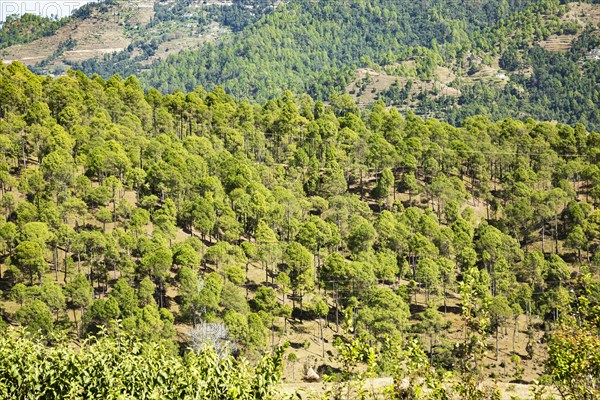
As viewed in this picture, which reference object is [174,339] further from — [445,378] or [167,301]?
[445,378]

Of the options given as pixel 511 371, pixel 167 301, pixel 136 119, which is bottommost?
pixel 511 371

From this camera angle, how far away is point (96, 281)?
255 feet

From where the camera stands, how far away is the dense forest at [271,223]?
238ft

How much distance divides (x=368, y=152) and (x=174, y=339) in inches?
2097

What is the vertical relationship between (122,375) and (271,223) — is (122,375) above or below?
above

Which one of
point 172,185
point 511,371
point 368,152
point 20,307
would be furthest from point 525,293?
point 20,307

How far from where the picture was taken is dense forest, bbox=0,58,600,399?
7262 cm

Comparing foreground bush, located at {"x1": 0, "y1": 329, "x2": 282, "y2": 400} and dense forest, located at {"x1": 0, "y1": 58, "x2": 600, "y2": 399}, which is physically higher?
foreground bush, located at {"x1": 0, "y1": 329, "x2": 282, "y2": 400}

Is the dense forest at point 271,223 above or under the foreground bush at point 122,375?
under

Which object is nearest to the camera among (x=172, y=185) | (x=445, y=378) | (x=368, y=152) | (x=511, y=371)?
(x=445, y=378)

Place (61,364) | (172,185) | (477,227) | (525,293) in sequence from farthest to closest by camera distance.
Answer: (477,227) < (172,185) < (525,293) < (61,364)

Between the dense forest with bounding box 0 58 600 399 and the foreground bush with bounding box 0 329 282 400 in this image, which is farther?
the dense forest with bounding box 0 58 600 399

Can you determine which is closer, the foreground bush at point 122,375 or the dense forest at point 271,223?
the foreground bush at point 122,375

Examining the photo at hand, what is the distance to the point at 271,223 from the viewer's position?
90.3 metres
